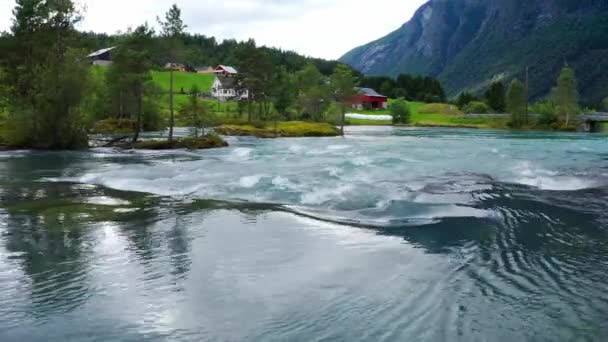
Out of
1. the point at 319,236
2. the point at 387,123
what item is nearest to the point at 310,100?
the point at 387,123

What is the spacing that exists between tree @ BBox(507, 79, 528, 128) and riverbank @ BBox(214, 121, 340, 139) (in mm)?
40925

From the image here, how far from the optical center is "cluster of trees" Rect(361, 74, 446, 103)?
178062 mm

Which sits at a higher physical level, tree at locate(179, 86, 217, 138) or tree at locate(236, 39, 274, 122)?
tree at locate(236, 39, 274, 122)

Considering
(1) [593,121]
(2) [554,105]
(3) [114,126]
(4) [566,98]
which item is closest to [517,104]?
(2) [554,105]

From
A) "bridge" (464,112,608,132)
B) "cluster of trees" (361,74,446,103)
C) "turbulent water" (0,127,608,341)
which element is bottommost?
"turbulent water" (0,127,608,341)

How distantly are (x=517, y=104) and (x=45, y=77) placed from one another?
83.1 m

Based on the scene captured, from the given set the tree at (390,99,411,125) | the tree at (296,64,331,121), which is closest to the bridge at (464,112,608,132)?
the tree at (390,99,411,125)

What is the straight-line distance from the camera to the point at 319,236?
14508mm

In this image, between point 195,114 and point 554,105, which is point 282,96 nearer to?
point 195,114

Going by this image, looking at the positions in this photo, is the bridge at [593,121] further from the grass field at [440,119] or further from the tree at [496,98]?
the tree at [496,98]

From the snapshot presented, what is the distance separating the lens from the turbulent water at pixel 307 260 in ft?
28.0

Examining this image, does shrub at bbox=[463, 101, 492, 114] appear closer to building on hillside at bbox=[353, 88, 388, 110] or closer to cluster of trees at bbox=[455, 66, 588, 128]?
cluster of trees at bbox=[455, 66, 588, 128]

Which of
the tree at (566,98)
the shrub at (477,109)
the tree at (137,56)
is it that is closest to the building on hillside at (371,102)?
the shrub at (477,109)

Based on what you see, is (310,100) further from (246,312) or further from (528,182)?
(246,312)
